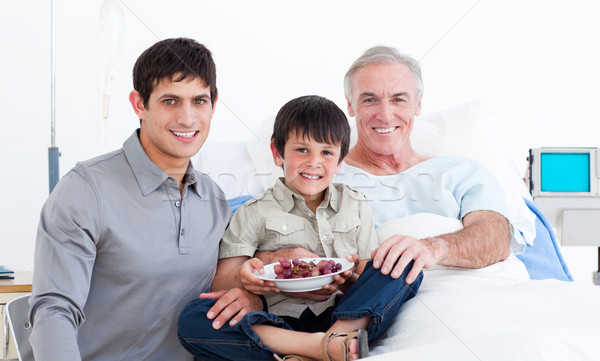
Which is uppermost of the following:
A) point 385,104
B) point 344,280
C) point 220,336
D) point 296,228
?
point 385,104

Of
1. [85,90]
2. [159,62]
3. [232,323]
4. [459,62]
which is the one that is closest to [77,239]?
[232,323]

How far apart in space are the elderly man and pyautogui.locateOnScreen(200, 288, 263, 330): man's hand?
2.00 ft

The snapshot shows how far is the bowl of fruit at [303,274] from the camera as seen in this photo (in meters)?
1.41

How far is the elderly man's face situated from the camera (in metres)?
2.11

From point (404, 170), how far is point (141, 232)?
3.41 feet

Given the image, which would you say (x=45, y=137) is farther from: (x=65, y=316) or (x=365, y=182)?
(x=65, y=316)

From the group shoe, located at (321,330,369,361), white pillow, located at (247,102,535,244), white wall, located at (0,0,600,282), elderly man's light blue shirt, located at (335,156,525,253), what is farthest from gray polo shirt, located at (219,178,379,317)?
white wall, located at (0,0,600,282)

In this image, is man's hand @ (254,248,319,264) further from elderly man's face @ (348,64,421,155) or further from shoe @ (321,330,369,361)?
elderly man's face @ (348,64,421,155)

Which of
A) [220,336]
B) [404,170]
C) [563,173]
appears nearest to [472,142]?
[404,170]

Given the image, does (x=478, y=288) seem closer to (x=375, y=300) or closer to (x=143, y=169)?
(x=375, y=300)

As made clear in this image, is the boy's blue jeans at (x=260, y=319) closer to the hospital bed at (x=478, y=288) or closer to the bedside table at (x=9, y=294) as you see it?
the hospital bed at (x=478, y=288)

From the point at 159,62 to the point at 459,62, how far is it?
6.53 feet

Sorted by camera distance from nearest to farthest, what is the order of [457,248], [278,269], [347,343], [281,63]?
[347,343] < [278,269] < [457,248] < [281,63]

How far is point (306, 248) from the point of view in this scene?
1731 mm
